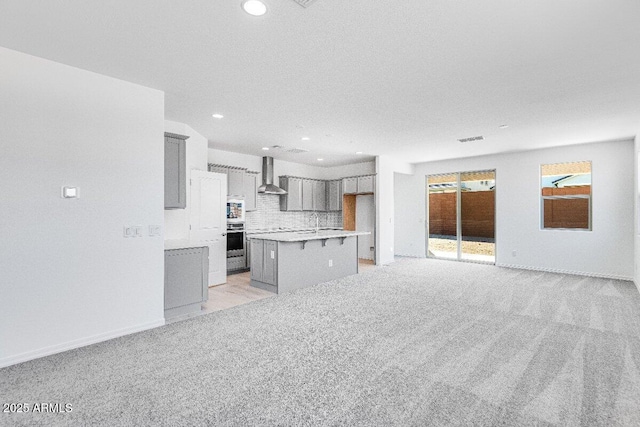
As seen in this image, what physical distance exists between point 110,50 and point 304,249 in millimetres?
3847

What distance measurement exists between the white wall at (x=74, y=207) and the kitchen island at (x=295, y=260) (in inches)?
75.7

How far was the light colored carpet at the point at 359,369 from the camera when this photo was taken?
2.01m

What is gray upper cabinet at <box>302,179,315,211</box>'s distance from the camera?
27.5 feet

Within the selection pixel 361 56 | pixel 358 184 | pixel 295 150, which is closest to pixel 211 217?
pixel 295 150

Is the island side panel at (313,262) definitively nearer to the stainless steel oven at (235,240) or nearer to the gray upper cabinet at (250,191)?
the stainless steel oven at (235,240)

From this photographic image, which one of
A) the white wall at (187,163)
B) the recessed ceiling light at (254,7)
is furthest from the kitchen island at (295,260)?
the recessed ceiling light at (254,7)

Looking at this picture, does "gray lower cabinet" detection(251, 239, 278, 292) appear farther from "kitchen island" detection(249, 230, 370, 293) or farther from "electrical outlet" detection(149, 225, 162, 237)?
"electrical outlet" detection(149, 225, 162, 237)

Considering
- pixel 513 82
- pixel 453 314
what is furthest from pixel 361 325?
pixel 513 82

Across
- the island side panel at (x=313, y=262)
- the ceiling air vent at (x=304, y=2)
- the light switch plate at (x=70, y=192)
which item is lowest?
the island side panel at (x=313, y=262)

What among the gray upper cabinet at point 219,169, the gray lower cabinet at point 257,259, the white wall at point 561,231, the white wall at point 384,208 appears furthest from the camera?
the white wall at point 384,208

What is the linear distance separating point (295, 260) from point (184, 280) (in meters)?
1.92

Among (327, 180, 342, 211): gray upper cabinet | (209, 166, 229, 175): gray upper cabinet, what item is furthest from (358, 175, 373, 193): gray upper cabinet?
(209, 166, 229, 175): gray upper cabinet

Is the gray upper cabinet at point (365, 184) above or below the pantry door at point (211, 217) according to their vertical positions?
above

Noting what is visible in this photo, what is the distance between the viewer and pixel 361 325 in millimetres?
3604
